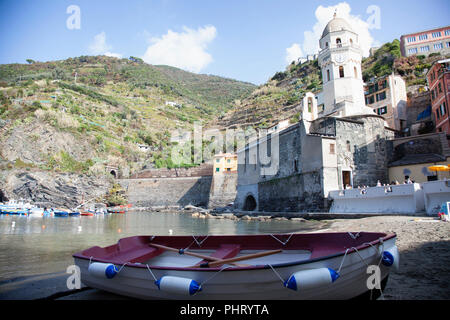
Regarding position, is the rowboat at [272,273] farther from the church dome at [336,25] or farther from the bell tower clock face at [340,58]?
the church dome at [336,25]

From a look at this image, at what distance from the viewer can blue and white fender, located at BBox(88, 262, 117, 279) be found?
3893mm

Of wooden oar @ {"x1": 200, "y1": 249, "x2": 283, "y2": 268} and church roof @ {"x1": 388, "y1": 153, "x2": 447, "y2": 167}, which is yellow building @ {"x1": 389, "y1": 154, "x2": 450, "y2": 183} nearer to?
church roof @ {"x1": 388, "y1": 153, "x2": 447, "y2": 167}

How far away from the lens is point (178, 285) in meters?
3.34

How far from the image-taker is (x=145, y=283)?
3.72 m

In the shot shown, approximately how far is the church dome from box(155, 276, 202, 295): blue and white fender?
26794mm

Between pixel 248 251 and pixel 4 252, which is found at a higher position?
pixel 248 251

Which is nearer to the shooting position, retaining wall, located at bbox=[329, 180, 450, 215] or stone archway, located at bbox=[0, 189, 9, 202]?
retaining wall, located at bbox=[329, 180, 450, 215]

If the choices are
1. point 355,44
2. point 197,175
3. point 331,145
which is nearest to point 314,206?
point 331,145

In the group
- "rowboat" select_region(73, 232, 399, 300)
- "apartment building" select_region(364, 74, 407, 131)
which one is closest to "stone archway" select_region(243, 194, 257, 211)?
"apartment building" select_region(364, 74, 407, 131)

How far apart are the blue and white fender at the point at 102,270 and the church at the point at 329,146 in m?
17.9

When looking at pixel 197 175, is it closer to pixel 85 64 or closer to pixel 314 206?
pixel 314 206

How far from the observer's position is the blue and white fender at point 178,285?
328cm

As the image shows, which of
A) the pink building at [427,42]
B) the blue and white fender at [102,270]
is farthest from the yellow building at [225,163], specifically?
the blue and white fender at [102,270]
